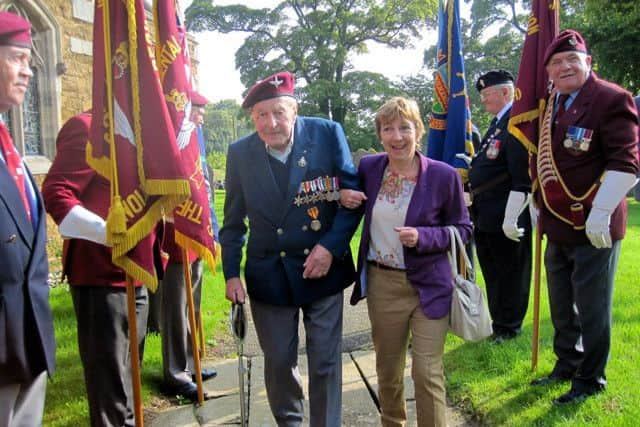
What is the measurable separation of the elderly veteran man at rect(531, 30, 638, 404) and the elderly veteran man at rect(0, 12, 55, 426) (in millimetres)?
3109

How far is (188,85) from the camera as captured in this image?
3.59 m

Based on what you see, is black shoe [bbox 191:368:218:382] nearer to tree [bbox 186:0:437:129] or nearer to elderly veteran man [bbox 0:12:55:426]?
elderly veteran man [bbox 0:12:55:426]

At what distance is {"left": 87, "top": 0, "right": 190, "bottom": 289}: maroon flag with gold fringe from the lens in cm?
297

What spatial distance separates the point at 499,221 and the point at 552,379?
60.8 inches

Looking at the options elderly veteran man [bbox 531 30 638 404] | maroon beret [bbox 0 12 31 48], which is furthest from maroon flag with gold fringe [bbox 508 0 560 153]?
maroon beret [bbox 0 12 31 48]

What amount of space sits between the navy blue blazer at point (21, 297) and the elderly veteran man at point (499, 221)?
3919 mm

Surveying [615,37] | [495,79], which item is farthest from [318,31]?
[495,79]

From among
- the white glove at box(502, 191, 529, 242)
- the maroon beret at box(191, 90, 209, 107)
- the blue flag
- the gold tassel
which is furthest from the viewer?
the blue flag

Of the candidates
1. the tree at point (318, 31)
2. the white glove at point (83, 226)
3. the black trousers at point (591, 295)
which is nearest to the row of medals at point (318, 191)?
the white glove at point (83, 226)

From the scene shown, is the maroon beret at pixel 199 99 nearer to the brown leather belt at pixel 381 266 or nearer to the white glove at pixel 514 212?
the brown leather belt at pixel 381 266

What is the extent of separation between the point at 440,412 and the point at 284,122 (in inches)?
73.1

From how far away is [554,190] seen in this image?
3754 millimetres

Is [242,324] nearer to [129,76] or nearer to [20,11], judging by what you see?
[129,76]

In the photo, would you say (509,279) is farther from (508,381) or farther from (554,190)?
(554,190)
